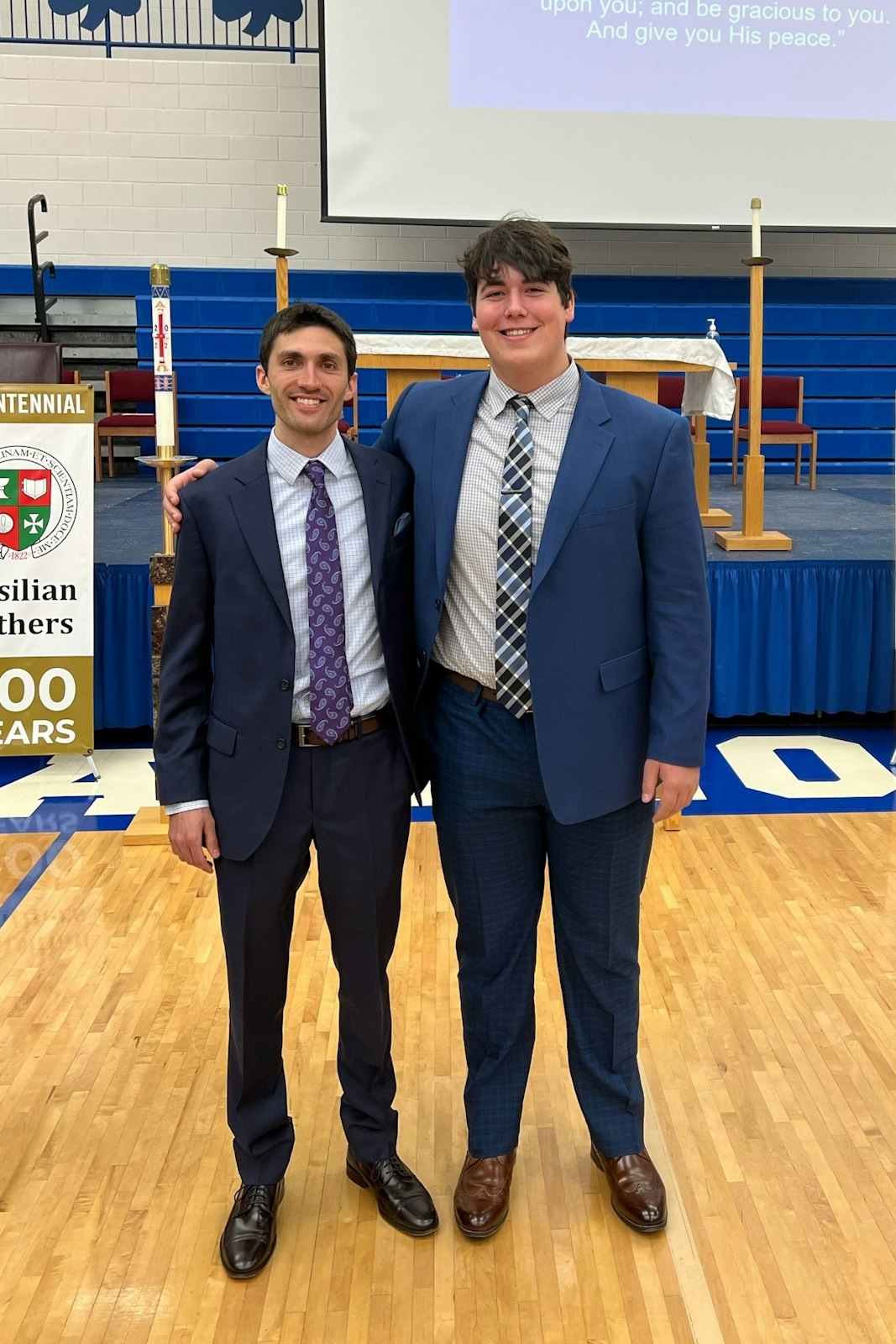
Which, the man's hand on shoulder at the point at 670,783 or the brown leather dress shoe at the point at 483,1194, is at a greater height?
the man's hand on shoulder at the point at 670,783

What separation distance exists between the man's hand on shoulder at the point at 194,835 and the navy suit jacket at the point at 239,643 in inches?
0.6

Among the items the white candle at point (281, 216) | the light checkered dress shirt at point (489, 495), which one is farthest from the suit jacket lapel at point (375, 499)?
the white candle at point (281, 216)

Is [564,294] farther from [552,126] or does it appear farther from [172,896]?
[552,126]

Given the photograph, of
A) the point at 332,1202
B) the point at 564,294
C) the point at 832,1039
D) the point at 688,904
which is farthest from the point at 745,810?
the point at 564,294

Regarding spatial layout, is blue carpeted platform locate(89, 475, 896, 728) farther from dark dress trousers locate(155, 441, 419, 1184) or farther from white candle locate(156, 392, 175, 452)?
dark dress trousers locate(155, 441, 419, 1184)

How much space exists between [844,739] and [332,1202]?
307 cm

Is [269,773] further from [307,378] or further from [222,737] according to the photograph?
[307,378]

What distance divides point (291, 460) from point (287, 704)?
34 centimetres

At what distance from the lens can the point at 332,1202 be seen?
199 cm

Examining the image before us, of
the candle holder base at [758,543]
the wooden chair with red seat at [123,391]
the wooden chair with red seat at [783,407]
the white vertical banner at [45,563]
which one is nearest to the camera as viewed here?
the white vertical banner at [45,563]

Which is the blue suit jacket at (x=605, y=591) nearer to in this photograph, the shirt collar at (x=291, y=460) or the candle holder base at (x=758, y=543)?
the shirt collar at (x=291, y=460)

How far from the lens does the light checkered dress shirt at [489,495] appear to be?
176 cm

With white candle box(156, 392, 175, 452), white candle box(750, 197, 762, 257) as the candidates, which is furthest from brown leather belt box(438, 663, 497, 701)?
white candle box(750, 197, 762, 257)

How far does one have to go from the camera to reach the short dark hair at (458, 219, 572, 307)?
1.64 m
